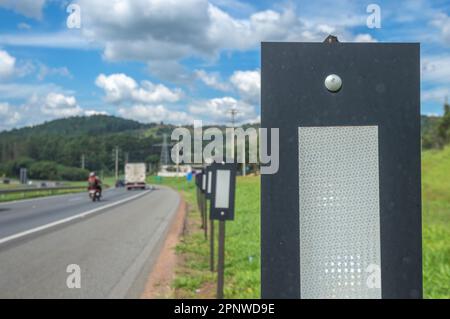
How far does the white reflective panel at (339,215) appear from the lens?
1412mm

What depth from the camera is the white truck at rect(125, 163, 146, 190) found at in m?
62.0

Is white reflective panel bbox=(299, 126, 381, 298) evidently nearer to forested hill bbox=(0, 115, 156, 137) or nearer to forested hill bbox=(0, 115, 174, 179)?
forested hill bbox=(0, 115, 174, 179)

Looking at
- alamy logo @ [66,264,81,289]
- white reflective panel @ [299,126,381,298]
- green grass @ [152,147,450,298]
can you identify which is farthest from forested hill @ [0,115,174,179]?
white reflective panel @ [299,126,381,298]

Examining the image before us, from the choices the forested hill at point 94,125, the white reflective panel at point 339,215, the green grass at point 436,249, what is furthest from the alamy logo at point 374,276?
the forested hill at point 94,125

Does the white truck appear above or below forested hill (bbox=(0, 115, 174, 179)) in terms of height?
below

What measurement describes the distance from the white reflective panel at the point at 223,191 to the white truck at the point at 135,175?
5674 centimetres

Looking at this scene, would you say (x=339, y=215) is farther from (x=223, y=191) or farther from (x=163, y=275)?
(x=163, y=275)

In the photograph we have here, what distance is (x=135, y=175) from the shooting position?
204 ft

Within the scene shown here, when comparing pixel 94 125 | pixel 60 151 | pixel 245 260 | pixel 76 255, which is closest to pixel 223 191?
pixel 245 260

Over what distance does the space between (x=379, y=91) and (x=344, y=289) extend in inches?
21.2

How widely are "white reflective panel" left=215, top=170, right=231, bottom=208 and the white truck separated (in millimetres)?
56745

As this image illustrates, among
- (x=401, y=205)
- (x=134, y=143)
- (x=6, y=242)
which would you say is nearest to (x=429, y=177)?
(x=6, y=242)

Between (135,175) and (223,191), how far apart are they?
5725cm
